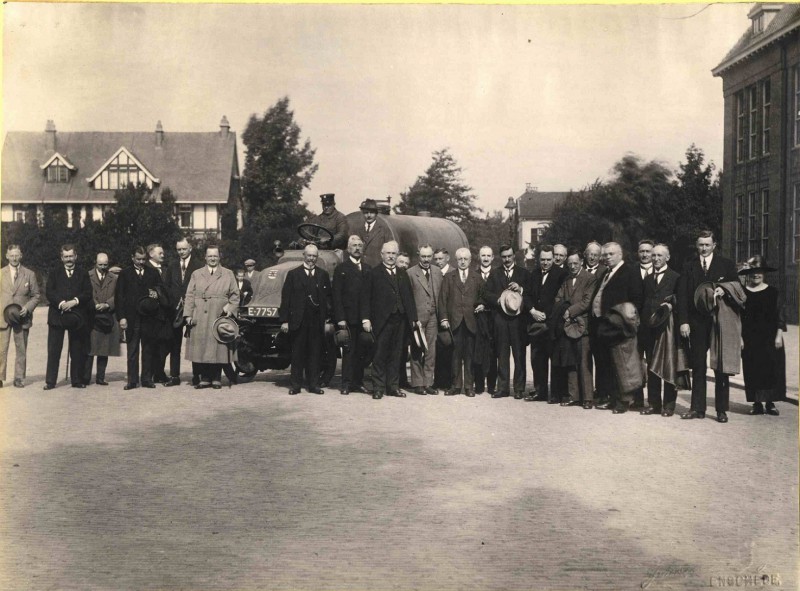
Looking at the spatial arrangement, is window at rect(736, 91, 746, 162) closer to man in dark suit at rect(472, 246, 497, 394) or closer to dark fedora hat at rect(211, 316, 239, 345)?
man in dark suit at rect(472, 246, 497, 394)

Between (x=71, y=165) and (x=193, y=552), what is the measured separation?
40.3 feet

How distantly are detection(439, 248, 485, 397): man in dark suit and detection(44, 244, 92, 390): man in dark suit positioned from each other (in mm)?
4891

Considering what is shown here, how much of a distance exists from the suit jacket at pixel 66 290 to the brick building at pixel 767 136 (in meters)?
8.39

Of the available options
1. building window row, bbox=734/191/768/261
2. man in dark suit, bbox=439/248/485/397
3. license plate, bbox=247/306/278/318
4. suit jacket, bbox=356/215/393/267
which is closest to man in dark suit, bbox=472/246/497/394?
man in dark suit, bbox=439/248/485/397

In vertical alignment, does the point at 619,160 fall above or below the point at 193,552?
Answer: above

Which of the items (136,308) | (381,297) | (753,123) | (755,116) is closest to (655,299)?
(755,116)

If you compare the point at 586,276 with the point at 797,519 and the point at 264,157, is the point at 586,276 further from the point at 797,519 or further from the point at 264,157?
the point at 264,157

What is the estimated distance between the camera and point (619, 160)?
1280 cm

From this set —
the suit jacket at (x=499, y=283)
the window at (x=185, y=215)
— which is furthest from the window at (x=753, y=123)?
the window at (x=185, y=215)

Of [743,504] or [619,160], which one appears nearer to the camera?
[743,504]

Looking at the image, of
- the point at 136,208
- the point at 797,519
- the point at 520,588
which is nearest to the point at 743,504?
the point at 797,519

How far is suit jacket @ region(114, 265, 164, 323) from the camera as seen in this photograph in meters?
12.1

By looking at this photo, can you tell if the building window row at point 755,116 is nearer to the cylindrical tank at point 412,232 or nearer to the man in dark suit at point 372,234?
the man in dark suit at point 372,234

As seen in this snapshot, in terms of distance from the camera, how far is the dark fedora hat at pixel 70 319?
11.8 metres
